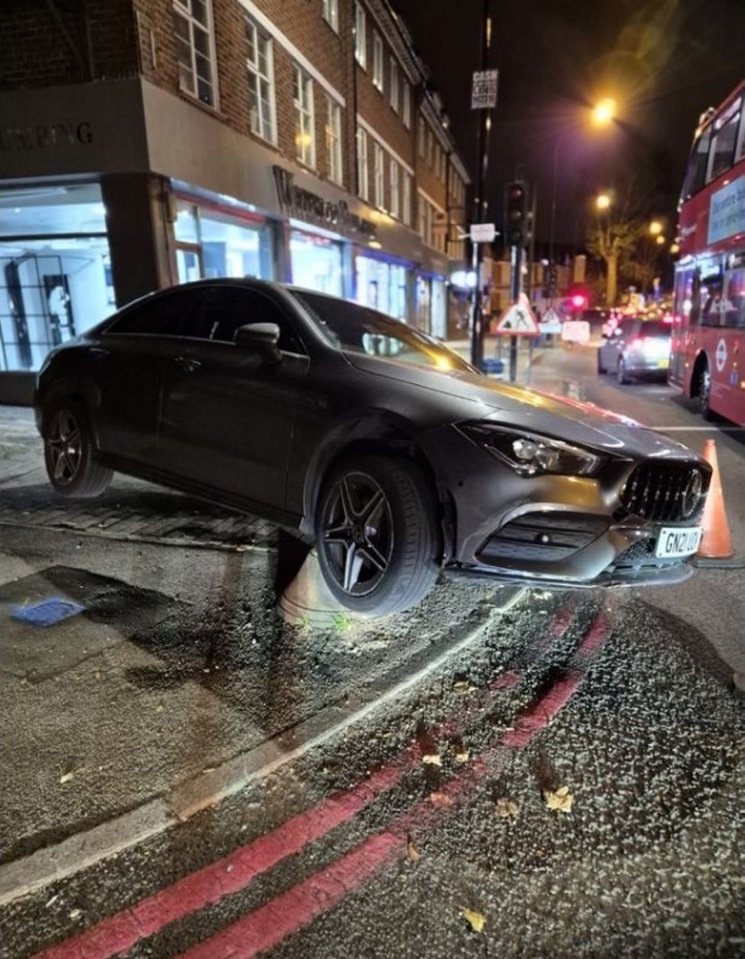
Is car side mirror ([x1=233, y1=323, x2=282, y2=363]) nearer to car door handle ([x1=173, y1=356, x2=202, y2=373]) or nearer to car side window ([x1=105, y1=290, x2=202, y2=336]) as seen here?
car door handle ([x1=173, y1=356, x2=202, y2=373])

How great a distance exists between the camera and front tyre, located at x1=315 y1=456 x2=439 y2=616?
11.3 ft

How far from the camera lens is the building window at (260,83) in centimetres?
1329

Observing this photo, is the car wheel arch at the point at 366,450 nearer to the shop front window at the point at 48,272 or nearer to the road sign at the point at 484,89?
the shop front window at the point at 48,272

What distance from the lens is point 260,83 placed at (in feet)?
45.2

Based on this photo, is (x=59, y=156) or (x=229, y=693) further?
(x=59, y=156)

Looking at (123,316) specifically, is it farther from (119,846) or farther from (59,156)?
(59,156)

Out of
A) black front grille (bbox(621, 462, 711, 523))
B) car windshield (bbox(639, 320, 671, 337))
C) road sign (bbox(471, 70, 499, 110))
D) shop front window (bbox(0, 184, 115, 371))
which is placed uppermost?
road sign (bbox(471, 70, 499, 110))

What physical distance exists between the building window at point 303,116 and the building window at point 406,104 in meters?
12.1

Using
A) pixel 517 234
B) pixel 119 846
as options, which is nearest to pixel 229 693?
pixel 119 846

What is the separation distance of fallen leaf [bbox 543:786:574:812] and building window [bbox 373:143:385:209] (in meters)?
22.7

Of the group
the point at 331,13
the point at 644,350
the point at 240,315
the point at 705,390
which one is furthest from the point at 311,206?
the point at 240,315

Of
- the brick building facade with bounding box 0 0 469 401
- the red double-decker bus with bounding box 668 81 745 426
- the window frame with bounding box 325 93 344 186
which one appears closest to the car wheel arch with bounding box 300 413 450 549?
the red double-decker bus with bounding box 668 81 745 426

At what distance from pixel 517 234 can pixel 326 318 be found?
1072 cm

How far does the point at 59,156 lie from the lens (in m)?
9.75
